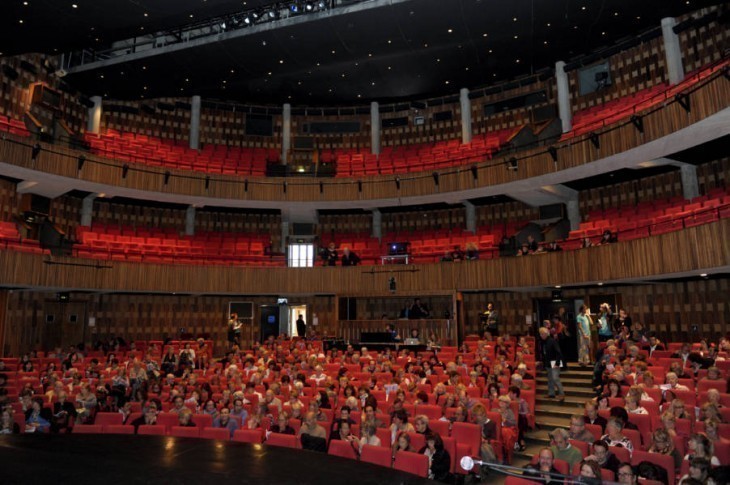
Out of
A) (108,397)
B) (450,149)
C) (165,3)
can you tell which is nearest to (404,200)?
(450,149)

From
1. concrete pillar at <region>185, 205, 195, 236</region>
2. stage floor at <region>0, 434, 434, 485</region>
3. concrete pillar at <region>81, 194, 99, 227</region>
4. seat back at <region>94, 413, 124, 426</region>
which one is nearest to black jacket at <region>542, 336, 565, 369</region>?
stage floor at <region>0, 434, 434, 485</region>

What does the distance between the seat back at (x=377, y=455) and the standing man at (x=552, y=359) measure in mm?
5315

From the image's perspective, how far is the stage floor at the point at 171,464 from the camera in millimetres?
3396

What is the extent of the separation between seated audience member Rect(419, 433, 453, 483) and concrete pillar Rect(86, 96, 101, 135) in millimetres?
17207

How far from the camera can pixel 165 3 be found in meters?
13.5

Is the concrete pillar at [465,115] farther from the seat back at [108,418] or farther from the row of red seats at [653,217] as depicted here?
the seat back at [108,418]

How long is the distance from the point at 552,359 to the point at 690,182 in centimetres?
767

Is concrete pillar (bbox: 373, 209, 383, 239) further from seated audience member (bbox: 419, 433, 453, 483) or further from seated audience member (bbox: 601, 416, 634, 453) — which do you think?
seated audience member (bbox: 601, 416, 634, 453)

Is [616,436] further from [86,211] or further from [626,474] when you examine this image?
[86,211]

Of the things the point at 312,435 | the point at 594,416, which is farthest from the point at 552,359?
the point at 312,435

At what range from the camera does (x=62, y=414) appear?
7.89 meters

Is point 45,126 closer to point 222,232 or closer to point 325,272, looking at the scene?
point 222,232

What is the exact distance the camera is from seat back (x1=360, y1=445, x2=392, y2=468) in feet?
18.6

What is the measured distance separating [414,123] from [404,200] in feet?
16.1
